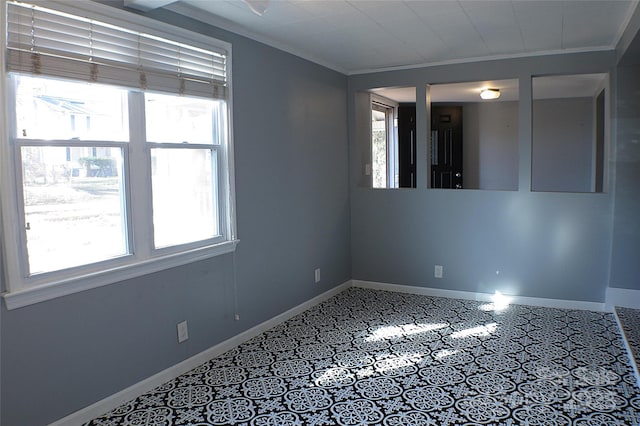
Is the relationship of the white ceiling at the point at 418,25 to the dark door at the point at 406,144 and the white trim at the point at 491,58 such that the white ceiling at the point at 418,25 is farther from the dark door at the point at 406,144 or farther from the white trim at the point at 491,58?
the dark door at the point at 406,144

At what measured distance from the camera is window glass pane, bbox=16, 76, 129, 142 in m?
2.44

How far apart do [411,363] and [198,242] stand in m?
1.65

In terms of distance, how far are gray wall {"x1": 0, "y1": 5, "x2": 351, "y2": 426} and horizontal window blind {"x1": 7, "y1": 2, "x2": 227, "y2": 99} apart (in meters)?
0.22

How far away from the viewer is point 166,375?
10.5 feet

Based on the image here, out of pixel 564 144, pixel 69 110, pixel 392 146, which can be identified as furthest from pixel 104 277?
pixel 564 144

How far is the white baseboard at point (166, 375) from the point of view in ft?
8.88

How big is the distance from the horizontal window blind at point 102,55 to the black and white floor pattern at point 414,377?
1.83m

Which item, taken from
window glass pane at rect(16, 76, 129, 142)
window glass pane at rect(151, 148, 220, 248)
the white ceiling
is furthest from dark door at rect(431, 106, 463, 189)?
window glass pane at rect(16, 76, 129, 142)

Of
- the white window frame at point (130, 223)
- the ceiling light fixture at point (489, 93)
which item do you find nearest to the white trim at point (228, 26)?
the white window frame at point (130, 223)

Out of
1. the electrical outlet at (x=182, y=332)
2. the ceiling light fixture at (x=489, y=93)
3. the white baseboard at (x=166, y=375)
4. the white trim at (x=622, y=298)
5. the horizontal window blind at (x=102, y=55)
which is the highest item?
the ceiling light fixture at (x=489, y=93)

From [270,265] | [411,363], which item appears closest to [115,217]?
[270,265]

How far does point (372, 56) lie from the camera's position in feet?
15.3

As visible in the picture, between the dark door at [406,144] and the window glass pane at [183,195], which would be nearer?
the window glass pane at [183,195]

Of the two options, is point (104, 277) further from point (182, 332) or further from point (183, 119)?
point (183, 119)
